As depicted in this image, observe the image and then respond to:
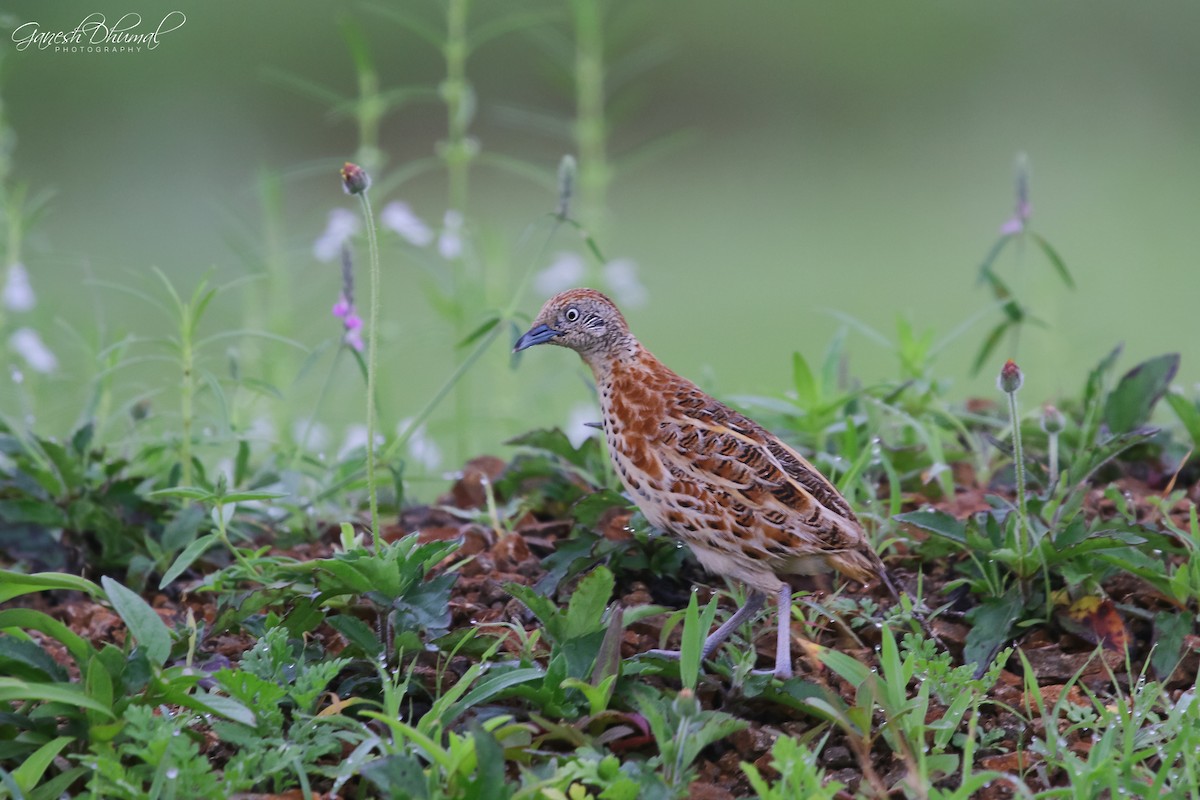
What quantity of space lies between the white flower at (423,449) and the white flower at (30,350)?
122 cm

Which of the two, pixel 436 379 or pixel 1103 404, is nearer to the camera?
pixel 1103 404

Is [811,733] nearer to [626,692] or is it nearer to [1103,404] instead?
[626,692]

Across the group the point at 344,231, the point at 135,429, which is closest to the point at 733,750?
the point at 135,429

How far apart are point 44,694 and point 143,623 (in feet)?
0.86

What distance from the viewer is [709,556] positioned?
8.87 feet

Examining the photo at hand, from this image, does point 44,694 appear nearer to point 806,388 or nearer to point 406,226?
point 806,388

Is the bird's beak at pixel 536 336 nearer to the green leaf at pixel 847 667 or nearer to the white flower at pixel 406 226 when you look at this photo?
the green leaf at pixel 847 667

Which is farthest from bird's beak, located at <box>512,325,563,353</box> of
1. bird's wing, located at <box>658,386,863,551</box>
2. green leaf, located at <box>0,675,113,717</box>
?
green leaf, located at <box>0,675,113,717</box>

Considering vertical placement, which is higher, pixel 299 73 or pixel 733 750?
pixel 299 73

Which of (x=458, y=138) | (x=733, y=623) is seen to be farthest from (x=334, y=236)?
(x=733, y=623)

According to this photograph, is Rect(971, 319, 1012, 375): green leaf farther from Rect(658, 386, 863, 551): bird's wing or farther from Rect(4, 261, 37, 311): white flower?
Rect(4, 261, 37, 311): white flower

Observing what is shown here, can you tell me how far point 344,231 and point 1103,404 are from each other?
93.3 inches

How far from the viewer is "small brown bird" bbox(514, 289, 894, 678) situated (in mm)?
2656

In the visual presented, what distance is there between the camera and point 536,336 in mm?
2844
